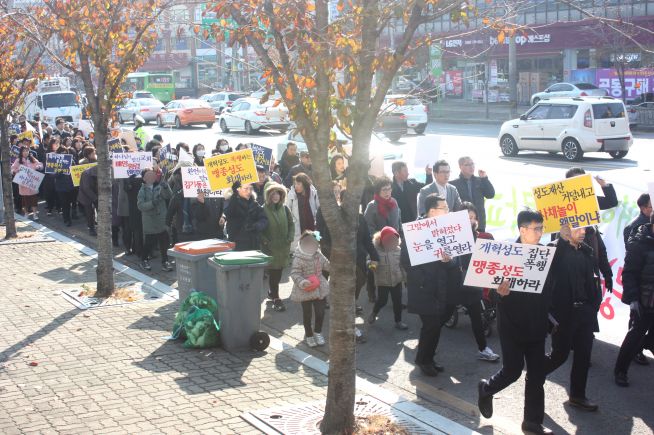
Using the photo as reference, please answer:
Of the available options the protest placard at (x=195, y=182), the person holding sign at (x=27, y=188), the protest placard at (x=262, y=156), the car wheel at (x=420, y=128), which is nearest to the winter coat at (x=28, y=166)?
the person holding sign at (x=27, y=188)

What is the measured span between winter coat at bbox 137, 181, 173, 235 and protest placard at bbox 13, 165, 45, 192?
5926 mm

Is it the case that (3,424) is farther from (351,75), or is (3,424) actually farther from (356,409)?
(351,75)

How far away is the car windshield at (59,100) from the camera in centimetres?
4484

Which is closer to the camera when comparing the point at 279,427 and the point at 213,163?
the point at 279,427

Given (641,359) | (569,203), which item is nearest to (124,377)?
(569,203)

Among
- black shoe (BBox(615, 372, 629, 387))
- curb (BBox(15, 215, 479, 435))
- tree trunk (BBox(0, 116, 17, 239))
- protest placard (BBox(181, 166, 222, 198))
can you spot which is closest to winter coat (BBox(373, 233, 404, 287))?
curb (BBox(15, 215, 479, 435))

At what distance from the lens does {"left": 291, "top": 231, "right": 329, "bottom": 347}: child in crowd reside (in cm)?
961

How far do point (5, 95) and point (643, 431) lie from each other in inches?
524

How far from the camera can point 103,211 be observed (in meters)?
12.0

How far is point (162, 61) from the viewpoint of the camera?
74.9m

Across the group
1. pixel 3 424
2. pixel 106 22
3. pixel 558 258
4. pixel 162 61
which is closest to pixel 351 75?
pixel 558 258

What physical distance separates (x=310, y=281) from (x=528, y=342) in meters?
3.14

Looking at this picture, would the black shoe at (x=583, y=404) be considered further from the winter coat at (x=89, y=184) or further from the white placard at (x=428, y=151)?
the winter coat at (x=89, y=184)

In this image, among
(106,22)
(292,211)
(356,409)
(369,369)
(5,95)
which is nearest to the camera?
(356,409)
